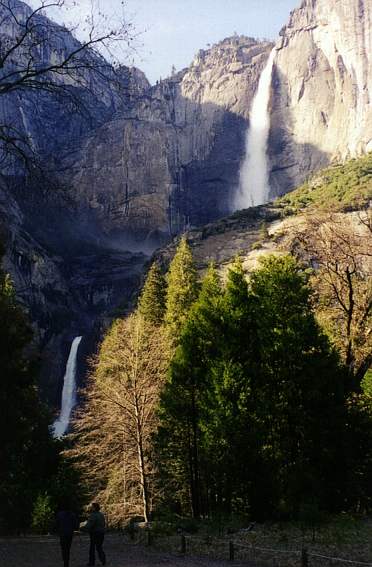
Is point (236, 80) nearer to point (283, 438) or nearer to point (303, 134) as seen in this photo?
point (303, 134)

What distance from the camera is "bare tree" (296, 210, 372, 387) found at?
15305 mm

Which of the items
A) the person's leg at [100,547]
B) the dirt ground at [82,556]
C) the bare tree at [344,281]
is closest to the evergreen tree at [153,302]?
the bare tree at [344,281]

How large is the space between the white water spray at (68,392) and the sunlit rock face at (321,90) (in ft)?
182

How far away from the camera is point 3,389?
508 inches

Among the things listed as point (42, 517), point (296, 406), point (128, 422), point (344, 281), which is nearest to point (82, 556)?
point (296, 406)

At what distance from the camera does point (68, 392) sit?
62.7 metres

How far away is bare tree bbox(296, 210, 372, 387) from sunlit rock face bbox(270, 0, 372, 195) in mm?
82610

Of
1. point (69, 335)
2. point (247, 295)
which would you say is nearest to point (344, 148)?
point (69, 335)

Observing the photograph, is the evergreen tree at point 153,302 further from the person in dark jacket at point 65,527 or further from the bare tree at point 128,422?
the person in dark jacket at point 65,527

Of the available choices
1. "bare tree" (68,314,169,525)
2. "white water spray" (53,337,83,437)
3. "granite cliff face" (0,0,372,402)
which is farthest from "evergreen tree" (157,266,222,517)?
"granite cliff face" (0,0,372,402)

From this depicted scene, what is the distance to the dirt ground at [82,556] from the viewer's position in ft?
35.7

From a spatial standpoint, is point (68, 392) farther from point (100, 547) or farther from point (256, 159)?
point (256, 159)

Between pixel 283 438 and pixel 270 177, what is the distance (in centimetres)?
9609

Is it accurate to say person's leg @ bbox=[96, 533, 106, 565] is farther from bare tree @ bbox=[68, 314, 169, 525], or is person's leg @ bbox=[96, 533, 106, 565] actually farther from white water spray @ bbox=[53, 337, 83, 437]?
white water spray @ bbox=[53, 337, 83, 437]
